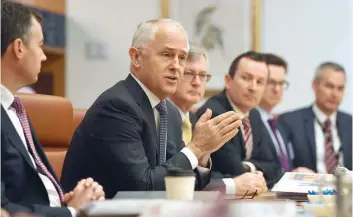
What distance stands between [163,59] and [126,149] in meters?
0.45

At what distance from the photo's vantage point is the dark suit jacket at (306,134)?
13.6ft

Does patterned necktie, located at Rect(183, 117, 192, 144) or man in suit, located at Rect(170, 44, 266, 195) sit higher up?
man in suit, located at Rect(170, 44, 266, 195)

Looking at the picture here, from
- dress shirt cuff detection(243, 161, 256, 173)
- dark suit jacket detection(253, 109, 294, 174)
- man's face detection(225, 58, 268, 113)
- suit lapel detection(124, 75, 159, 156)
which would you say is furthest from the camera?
dark suit jacket detection(253, 109, 294, 174)

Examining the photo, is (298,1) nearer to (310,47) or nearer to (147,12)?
(310,47)

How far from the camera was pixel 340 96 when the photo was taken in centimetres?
450

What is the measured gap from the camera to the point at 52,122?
8.41 feet

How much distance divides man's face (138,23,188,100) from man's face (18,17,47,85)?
517 mm

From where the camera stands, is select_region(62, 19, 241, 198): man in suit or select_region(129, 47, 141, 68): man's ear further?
select_region(129, 47, 141, 68): man's ear

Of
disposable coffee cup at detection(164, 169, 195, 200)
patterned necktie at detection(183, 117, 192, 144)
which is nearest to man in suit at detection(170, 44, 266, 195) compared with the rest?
patterned necktie at detection(183, 117, 192, 144)

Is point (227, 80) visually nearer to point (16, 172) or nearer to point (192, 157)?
point (192, 157)

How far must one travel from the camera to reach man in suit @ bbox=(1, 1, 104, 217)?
5.37 ft

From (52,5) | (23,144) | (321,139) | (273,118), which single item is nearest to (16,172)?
(23,144)

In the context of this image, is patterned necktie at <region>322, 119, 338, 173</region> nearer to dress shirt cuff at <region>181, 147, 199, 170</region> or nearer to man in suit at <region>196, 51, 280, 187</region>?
man in suit at <region>196, 51, 280, 187</region>

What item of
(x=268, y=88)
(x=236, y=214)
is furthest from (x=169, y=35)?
(x=268, y=88)
